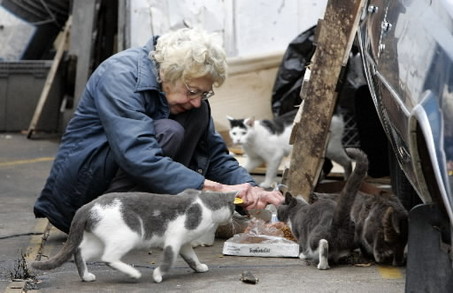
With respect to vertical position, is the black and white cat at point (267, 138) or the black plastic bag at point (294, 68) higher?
the black plastic bag at point (294, 68)

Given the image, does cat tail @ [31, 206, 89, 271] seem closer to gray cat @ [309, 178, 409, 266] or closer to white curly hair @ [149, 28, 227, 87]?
white curly hair @ [149, 28, 227, 87]

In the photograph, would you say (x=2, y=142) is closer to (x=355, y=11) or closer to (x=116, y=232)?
(x=355, y=11)

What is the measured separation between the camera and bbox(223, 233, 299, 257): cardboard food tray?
5543 millimetres

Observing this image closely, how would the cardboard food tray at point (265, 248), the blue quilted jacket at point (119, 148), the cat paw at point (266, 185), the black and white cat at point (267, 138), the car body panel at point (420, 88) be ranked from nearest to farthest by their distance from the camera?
the car body panel at point (420, 88) < the blue quilted jacket at point (119, 148) < the cardboard food tray at point (265, 248) < the cat paw at point (266, 185) < the black and white cat at point (267, 138)

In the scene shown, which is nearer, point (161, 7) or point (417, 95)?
point (417, 95)

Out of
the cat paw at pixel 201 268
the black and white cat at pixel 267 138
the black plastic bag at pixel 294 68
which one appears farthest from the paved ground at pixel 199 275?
the black plastic bag at pixel 294 68

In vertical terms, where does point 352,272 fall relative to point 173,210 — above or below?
below

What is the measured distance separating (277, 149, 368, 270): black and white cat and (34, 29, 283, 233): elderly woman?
21cm

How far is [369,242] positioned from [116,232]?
1.46 meters

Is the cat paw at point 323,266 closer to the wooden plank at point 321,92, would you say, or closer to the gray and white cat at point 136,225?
the gray and white cat at point 136,225

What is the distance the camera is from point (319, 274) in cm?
506

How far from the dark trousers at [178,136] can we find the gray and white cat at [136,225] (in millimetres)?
525

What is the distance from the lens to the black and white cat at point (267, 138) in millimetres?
9102

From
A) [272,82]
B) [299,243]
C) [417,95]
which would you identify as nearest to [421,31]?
[417,95]
